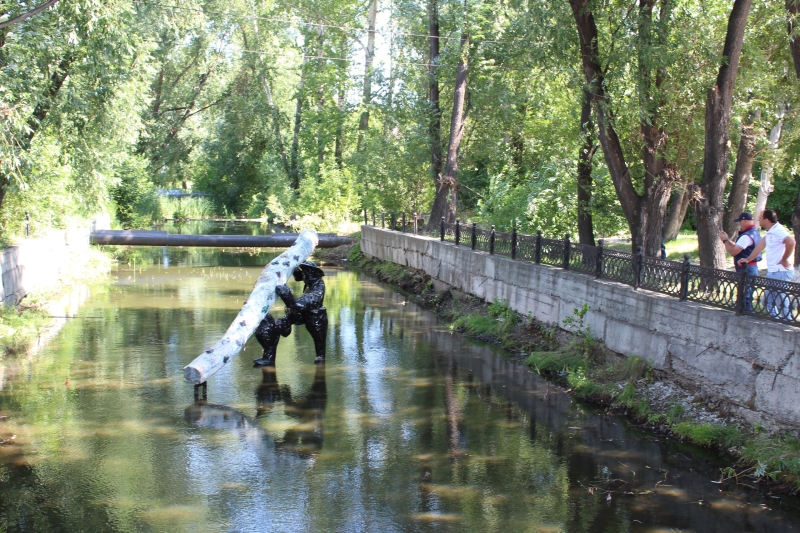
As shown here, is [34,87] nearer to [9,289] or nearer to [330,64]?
[9,289]

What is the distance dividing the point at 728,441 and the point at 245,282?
656 inches

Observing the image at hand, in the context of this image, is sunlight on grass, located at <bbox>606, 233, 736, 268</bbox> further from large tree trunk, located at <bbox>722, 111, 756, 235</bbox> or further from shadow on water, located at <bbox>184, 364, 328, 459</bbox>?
shadow on water, located at <bbox>184, 364, 328, 459</bbox>

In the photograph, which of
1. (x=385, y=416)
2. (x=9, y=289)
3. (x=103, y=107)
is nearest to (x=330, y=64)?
(x=103, y=107)

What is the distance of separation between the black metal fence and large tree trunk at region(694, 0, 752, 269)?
2039 mm

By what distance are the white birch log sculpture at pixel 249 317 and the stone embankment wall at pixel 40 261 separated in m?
5.87

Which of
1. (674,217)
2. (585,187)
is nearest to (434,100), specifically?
(674,217)

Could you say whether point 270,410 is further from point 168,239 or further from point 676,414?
point 168,239

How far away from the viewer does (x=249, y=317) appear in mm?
11961

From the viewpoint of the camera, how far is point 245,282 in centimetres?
2317

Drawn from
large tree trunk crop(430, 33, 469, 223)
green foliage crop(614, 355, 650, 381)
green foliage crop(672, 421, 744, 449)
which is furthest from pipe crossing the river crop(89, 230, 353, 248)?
green foliage crop(672, 421, 744, 449)

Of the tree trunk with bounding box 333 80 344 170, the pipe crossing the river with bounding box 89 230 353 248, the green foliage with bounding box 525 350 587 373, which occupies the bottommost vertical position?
the green foliage with bounding box 525 350 587 373

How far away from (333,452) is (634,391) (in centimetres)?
439

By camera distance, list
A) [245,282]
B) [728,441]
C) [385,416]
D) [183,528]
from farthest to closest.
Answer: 1. [245,282]
2. [385,416]
3. [728,441]
4. [183,528]

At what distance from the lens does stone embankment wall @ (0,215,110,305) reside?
15723 millimetres
